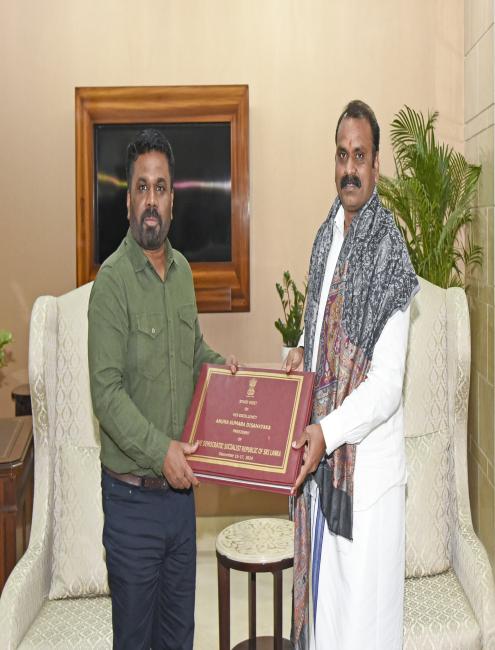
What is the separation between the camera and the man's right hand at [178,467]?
215 cm

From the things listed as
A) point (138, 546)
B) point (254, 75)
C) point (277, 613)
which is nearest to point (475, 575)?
point (277, 613)

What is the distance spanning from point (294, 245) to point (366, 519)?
2617 millimetres

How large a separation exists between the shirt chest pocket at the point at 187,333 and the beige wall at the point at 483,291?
1669 millimetres

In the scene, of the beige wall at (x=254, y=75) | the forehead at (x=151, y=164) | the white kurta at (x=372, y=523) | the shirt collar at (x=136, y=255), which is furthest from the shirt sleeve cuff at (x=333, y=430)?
the beige wall at (x=254, y=75)

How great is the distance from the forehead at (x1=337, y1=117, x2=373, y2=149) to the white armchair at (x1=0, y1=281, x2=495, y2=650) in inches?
37.1

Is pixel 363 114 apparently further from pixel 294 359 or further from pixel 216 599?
pixel 216 599

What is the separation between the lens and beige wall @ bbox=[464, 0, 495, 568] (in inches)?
138

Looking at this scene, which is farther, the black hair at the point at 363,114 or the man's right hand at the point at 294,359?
the man's right hand at the point at 294,359

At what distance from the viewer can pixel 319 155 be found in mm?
4461

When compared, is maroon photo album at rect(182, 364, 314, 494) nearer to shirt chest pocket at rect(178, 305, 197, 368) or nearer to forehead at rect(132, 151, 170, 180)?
shirt chest pocket at rect(178, 305, 197, 368)

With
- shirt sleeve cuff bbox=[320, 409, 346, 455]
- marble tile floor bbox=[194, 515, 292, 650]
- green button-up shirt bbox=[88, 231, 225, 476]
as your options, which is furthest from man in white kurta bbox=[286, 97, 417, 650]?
marble tile floor bbox=[194, 515, 292, 650]

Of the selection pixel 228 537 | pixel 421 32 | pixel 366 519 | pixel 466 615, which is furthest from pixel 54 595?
pixel 421 32

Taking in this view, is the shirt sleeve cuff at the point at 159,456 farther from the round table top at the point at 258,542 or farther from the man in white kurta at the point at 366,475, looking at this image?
the round table top at the point at 258,542

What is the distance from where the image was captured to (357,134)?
2.14m
